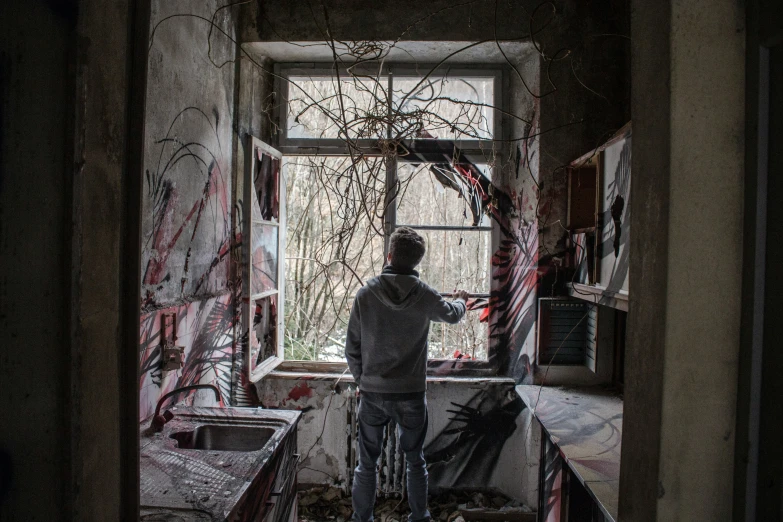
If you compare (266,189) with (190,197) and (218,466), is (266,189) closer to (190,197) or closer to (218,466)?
(190,197)

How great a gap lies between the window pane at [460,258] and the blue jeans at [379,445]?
1030 millimetres

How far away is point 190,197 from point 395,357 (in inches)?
50.8

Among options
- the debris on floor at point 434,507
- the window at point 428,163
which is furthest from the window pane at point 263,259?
the debris on floor at point 434,507

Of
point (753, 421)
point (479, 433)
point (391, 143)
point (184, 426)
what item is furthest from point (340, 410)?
point (753, 421)

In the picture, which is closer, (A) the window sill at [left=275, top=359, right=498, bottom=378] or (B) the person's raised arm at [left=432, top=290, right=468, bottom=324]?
(B) the person's raised arm at [left=432, top=290, right=468, bottom=324]

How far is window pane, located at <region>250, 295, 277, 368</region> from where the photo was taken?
2832 millimetres

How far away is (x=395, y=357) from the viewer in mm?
2326

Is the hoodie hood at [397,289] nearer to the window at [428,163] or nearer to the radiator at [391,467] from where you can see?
the window at [428,163]

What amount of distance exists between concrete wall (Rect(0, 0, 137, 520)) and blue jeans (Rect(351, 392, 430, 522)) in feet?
5.64

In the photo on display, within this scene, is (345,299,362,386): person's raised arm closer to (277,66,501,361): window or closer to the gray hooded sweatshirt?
the gray hooded sweatshirt

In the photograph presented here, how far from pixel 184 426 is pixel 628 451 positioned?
66.3 inches

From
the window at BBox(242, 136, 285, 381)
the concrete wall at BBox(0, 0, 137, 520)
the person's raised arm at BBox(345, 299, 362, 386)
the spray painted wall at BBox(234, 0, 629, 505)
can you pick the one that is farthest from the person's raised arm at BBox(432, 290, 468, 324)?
the concrete wall at BBox(0, 0, 137, 520)

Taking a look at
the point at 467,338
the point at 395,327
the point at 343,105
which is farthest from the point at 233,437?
the point at 343,105

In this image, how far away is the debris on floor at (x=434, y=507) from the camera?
→ 274cm
